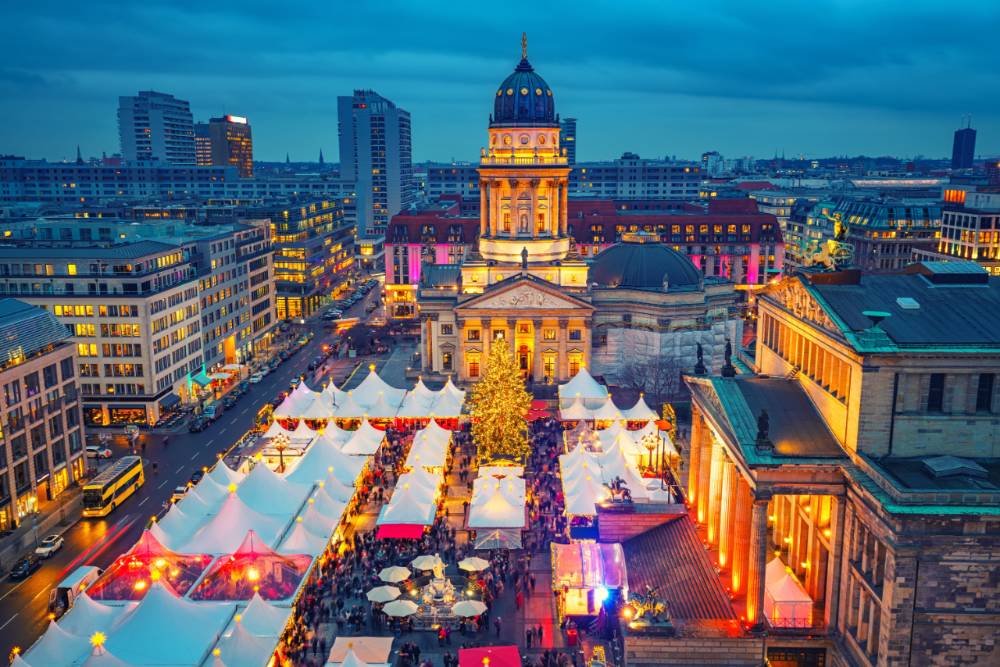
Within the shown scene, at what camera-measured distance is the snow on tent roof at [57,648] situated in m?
42.0

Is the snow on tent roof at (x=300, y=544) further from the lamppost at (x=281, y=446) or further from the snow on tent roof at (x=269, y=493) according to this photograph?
the lamppost at (x=281, y=446)

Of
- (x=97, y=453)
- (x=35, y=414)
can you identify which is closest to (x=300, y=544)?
(x=35, y=414)

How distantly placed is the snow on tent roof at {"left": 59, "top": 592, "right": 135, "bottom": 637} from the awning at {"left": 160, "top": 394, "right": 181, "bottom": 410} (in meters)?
50.2

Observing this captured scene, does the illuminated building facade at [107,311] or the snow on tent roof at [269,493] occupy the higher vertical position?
the illuminated building facade at [107,311]

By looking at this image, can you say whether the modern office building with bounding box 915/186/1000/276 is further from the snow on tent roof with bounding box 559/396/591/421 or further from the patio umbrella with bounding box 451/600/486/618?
the patio umbrella with bounding box 451/600/486/618

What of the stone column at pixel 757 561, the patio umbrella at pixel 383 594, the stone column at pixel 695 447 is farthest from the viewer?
the stone column at pixel 695 447

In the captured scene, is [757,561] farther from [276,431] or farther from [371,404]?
[371,404]

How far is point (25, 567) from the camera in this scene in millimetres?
58844

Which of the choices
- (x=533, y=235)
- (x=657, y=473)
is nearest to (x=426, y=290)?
(x=533, y=235)

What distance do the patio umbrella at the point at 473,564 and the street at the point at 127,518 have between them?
25.2 metres

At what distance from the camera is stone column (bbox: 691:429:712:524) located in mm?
58000

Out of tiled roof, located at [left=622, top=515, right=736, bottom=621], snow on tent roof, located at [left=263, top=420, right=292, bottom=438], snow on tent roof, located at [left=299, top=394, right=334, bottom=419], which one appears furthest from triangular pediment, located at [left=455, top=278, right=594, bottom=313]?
tiled roof, located at [left=622, top=515, right=736, bottom=621]

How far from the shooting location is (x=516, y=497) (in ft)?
212

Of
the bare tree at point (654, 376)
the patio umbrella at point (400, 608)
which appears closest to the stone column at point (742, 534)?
the patio umbrella at point (400, 608)
